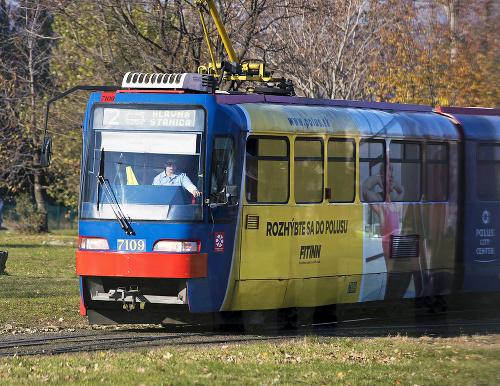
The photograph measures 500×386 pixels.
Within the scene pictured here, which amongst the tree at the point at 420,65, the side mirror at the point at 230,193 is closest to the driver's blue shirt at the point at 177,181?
the side mirror at the point at 230,193

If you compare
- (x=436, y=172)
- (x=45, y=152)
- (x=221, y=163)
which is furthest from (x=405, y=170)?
(x=45, y=152)

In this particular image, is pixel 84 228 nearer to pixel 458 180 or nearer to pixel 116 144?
pixel 116 144

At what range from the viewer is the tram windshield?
37.3 feet

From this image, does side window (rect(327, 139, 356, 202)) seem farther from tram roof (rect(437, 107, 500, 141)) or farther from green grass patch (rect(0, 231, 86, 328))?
green grass patch (rect(0, 231, 86, 328))

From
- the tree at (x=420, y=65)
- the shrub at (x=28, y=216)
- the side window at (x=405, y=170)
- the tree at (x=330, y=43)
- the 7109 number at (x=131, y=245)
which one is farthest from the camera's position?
the shrub at (x=28, y=216)

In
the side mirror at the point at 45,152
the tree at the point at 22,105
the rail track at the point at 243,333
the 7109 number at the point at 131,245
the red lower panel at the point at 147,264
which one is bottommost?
the rail track at the point at 243,333

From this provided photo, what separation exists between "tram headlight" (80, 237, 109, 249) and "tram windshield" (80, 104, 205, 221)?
0.92 ft

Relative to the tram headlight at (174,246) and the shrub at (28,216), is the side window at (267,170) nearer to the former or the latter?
the tram headlight at (174,246)

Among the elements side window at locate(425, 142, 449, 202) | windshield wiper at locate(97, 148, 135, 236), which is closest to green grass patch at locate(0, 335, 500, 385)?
windshield wiper at locate(97, 148, 135, 236)

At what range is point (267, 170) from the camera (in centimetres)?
1223

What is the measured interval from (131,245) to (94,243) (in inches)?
21.2

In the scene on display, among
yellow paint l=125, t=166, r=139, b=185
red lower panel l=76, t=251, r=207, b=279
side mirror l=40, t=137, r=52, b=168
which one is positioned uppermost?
side mirror l=40, t=137, r=52, b=168

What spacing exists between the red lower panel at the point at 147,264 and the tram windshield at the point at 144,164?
479 mm

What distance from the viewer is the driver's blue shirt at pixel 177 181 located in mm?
11398
